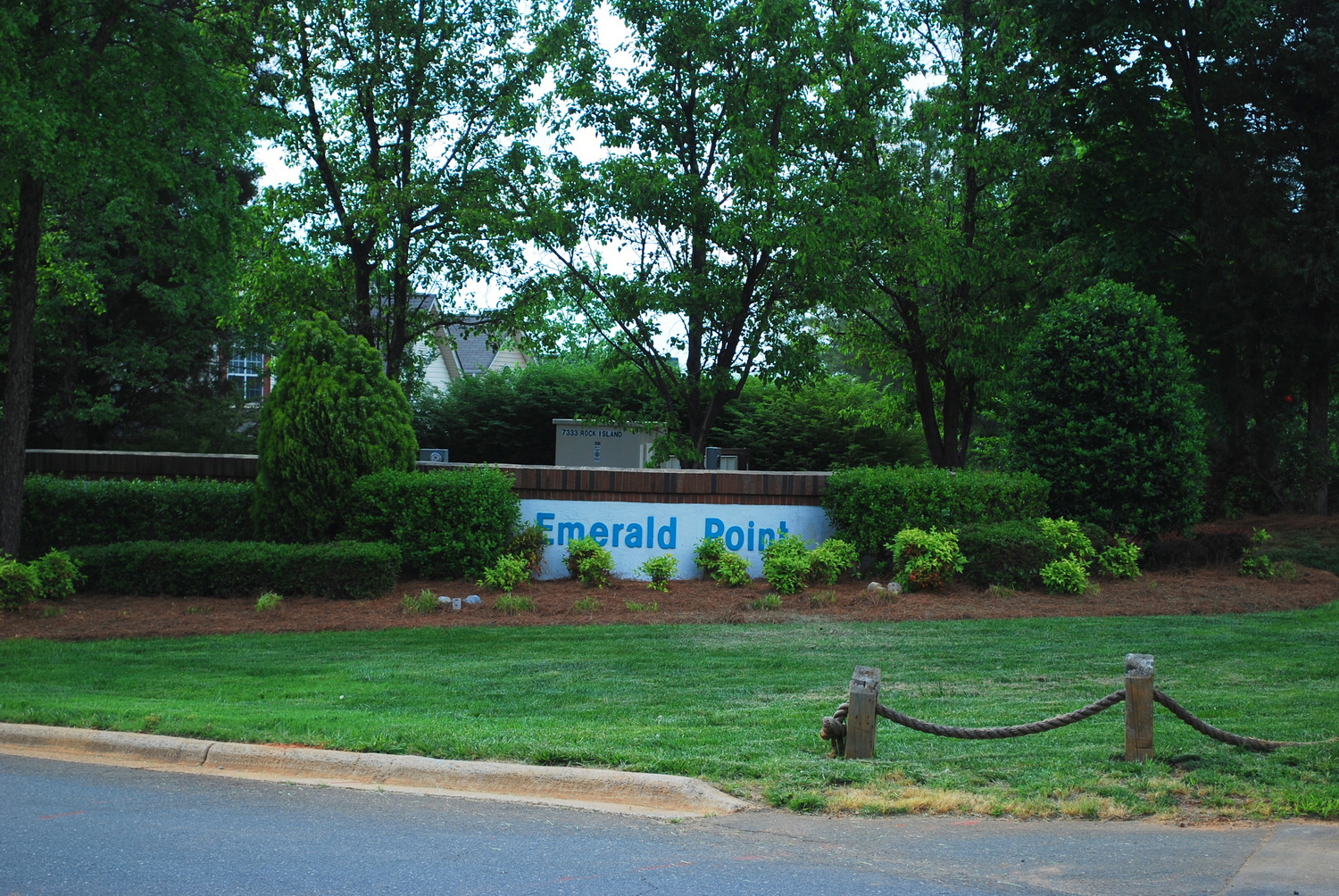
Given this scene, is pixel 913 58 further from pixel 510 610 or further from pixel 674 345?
pixel 510 610

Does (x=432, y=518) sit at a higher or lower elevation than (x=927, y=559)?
higher

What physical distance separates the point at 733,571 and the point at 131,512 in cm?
766

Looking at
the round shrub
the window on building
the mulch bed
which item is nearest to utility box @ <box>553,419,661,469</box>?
the mulch bed

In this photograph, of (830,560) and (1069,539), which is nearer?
(830,560)

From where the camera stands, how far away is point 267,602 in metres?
12.2

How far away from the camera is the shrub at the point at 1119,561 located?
14.0 metres

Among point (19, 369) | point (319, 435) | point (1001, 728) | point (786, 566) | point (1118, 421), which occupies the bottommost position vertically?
point (1001, 728)

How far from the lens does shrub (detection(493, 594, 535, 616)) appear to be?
1236 centimetres

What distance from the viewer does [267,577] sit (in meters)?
12.8

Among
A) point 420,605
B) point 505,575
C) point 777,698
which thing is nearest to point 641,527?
point 505,575

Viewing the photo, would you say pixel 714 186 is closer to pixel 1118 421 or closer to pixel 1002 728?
pixel 1118 421

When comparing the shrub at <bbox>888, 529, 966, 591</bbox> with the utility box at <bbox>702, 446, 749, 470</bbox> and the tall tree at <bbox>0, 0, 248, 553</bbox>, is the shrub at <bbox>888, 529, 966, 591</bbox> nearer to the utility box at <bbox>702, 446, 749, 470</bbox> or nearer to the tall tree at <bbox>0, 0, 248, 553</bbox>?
the utility box at <bbox>702, 446, 749, 470</bbox>

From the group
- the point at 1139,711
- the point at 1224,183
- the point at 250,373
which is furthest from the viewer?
the point at 250,373

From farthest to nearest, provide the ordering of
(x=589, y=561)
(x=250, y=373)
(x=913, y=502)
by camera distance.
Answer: (x=250, y=373), (x=913, y=502), (x=589, y=561)
